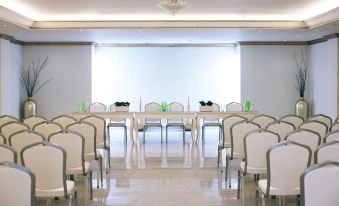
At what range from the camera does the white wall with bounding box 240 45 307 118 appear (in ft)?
45.9

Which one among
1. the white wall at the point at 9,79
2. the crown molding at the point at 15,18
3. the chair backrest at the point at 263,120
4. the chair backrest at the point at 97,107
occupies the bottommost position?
the chair backrest at the point at 263,120

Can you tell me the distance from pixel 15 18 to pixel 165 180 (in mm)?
5200

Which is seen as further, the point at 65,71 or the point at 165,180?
the point at 65,71

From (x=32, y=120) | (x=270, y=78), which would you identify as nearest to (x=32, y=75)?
(x=32, y=120)

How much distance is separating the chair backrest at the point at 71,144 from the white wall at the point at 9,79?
7337 millimetres

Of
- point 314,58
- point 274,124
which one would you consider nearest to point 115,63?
point 314,58

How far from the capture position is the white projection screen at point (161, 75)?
14.4 meters

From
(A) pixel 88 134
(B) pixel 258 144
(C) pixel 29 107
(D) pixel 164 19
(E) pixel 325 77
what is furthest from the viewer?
(C) pixel 29 107

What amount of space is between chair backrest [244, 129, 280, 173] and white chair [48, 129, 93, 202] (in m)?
1.92

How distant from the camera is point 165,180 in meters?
6.59

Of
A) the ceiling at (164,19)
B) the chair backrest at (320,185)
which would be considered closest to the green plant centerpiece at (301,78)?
the ceiling at (164,19)

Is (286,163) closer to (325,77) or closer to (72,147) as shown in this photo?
(72,147)

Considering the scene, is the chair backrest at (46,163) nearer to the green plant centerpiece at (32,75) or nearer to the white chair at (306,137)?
the white chair at (306,137)

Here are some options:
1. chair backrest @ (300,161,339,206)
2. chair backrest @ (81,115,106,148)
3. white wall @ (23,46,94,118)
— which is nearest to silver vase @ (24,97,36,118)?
white wall @ (23,46,94,118)
